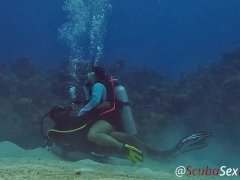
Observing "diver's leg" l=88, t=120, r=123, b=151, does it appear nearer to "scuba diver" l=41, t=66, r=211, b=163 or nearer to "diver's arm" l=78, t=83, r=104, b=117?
"scuba diver" l=41, t=66, r=211, b=163

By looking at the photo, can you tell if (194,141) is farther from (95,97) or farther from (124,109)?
(95,97)

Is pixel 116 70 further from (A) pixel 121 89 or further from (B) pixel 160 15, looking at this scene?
(B) pixel 160 15

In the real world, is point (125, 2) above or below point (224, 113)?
above

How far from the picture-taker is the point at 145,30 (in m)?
97.3

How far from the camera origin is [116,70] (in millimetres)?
18062

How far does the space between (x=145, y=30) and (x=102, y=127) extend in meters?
93.3

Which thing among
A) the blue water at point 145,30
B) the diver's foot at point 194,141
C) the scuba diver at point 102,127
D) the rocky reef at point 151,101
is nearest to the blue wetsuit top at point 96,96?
the scuba diver at point 102,127

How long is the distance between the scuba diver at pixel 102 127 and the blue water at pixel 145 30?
51.4 metres

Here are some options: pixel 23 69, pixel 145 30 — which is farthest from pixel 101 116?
pixel 145 30

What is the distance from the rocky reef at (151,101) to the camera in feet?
35.8

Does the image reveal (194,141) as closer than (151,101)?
Yes

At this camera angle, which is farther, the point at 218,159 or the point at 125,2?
the point at 125,2

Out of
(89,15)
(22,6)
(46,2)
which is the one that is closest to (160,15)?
(46,2)

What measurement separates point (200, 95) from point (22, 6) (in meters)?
75.8
